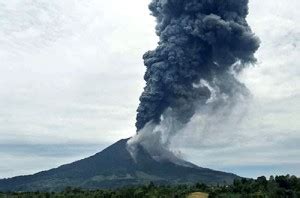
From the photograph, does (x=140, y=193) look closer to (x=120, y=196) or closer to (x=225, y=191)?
(x=120, y=196)

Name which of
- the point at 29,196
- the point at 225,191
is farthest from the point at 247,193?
the point at 29,196

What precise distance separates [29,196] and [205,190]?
42.3 meters

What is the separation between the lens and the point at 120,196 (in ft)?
363

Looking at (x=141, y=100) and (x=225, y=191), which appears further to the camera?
(x=141, y=100)

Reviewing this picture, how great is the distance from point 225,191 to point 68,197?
3497 centimetres

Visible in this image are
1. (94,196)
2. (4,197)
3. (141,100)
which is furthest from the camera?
(141,100)

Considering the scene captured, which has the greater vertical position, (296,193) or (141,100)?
(141,100)

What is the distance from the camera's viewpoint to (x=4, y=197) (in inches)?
4847

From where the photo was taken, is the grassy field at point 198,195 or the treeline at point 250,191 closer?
the treeline at point 250,191

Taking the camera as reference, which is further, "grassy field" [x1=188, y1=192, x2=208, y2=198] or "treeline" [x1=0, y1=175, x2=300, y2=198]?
"grassy field" [x1=188, y1=192, x2=208, y2=198]

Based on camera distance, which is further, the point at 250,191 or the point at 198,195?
the point at 250,191

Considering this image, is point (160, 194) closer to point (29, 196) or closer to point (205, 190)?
point (205, 190)

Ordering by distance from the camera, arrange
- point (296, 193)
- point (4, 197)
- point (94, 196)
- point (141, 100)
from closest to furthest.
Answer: point (296, 193)
point (94, 196)
point (4, 197)
point (141, 100)

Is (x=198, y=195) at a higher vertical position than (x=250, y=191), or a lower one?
lower
